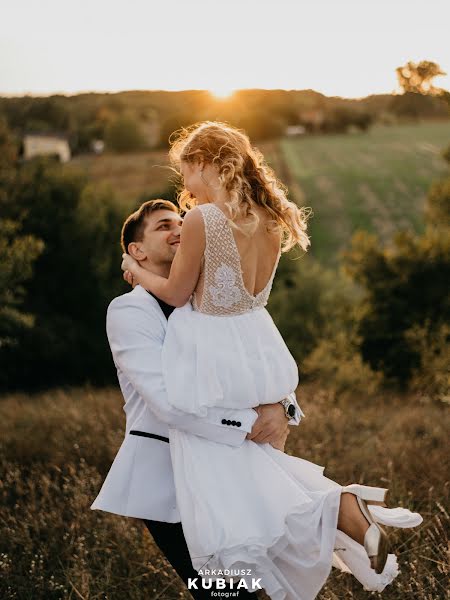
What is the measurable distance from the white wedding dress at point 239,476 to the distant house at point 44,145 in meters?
24.7

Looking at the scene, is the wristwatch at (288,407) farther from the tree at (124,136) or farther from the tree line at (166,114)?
the tree at (124,136)

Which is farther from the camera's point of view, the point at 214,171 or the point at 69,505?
the point at 69,505

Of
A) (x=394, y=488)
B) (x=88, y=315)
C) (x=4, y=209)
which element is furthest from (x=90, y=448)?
(x=88, y=315)

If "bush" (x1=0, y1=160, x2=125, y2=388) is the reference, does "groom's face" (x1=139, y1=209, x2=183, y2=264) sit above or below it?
above

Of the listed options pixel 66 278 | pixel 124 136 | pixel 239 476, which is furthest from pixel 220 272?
pixel 124 136

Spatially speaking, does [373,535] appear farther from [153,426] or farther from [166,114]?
[166,114]

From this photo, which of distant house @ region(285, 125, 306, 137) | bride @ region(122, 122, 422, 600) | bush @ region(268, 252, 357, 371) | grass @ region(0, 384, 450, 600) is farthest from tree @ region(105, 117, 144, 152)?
bride @ region(122, 122, 422, 600)

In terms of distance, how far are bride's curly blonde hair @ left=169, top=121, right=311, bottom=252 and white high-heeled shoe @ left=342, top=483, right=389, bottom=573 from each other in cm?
112

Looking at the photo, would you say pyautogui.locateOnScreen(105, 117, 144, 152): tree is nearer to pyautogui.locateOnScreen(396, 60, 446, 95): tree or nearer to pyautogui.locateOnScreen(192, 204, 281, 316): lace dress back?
pyautogui.locateOnScreen(396, 60, 446, 95): tree

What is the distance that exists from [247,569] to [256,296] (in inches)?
43.4

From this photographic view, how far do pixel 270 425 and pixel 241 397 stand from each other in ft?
0.64

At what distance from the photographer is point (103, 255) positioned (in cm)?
2431

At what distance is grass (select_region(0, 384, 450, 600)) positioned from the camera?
410 cm

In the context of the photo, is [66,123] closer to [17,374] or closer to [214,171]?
[17,374]
